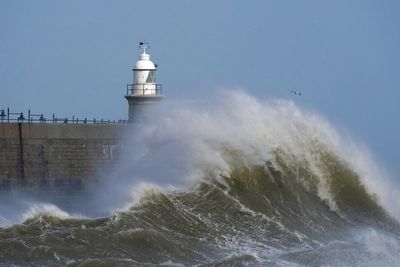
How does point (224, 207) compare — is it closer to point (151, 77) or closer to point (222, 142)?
point (222, 142)

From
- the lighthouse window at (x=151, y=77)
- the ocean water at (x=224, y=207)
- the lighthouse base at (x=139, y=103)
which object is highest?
the lighthouse window at (x=151, y=77)

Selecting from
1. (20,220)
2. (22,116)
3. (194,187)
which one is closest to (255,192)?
(194,187)

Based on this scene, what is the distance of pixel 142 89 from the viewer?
3156 cm

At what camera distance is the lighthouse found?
31.3 metres

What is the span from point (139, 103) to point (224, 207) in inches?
519

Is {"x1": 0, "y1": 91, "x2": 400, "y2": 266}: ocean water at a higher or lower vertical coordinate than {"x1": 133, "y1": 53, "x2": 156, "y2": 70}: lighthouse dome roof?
lower

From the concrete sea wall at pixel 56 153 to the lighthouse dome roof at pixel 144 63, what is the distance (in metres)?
3.63

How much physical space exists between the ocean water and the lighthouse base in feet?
19.7

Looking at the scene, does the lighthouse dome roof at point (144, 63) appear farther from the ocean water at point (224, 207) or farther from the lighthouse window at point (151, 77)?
the ocean water at point (224, 207)

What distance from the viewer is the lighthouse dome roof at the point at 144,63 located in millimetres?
31895

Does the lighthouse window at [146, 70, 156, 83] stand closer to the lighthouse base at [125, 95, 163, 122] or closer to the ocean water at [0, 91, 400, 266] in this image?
the lighthouse base at [125, 95, 163, 122]

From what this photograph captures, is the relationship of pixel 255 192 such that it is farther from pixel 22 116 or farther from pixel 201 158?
pixel 22 116

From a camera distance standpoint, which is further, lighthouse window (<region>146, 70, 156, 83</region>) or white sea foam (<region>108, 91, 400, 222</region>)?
lighthouse window (<region>146, 70, 156, 83</region>)

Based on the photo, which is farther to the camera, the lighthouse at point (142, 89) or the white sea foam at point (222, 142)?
the lighthouse at point (142, 89)
